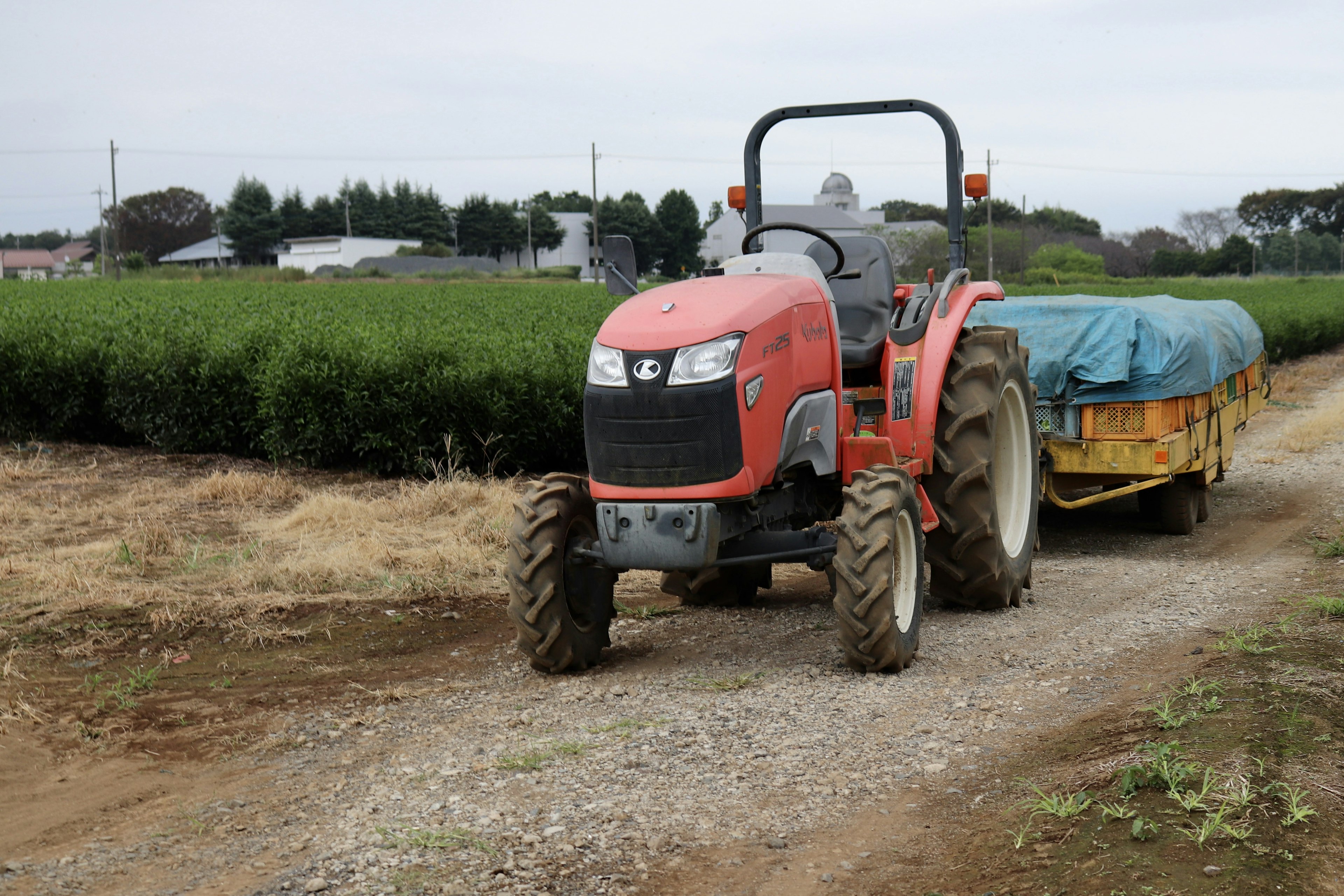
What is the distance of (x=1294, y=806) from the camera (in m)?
3.42

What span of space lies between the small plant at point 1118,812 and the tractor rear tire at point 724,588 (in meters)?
3.31

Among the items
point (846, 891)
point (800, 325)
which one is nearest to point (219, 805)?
point (846, 891)

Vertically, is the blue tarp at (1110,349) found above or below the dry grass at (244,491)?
above

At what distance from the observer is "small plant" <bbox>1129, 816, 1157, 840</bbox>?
11.0ft

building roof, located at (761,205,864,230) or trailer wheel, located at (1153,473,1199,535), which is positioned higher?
building roof, located at (761,205,864,230)

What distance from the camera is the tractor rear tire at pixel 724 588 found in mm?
6793

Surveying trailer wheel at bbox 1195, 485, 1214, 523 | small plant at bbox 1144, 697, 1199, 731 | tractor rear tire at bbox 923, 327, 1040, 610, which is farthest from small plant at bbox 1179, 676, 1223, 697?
trailer wheel at bbox 1195, 485, 1214, 523

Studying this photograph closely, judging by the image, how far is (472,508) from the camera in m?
9.56

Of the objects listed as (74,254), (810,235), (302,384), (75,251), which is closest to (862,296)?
(810,235)

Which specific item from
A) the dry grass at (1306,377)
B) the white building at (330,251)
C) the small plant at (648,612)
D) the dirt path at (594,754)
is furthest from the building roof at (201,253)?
the dirt path at (594,754)

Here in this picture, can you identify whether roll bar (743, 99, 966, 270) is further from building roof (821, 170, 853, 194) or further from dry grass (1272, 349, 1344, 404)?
building roof (821, 170, 853, 194)

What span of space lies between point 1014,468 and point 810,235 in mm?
2101

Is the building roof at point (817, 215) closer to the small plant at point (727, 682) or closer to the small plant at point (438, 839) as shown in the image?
the small plant at point (727, 682)

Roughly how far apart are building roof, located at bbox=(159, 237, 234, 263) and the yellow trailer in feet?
269
